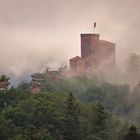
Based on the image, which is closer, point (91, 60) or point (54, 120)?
point (54, 120)

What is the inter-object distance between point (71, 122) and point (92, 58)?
68.0m

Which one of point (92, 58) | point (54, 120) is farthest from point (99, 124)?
point (92, 58)

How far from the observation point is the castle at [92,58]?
160 m

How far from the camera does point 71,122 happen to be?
3858 inches

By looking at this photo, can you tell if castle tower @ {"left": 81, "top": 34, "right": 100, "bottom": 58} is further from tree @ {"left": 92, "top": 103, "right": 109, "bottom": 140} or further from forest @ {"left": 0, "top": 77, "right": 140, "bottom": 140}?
tree @ {"left": 92, "top": 103, "right": 109, "bottom": 140}

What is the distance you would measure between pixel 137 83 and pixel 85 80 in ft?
29.0

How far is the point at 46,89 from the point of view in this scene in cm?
14225

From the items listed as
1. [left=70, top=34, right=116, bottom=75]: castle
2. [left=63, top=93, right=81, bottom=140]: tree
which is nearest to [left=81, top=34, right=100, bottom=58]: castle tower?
[left=70, top=34, right=116, bottom=75]: castle

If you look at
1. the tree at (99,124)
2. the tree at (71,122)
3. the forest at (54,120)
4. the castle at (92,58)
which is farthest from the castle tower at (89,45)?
the tree at (71,122)

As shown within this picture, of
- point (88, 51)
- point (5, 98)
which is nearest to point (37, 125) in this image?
point (5, 98)

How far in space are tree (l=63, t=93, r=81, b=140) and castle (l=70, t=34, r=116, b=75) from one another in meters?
Answer: 56.6

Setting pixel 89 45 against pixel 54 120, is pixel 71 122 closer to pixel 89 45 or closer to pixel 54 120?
pixel 54 120

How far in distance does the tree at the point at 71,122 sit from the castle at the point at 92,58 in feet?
186

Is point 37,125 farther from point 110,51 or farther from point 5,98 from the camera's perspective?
point 110,51
